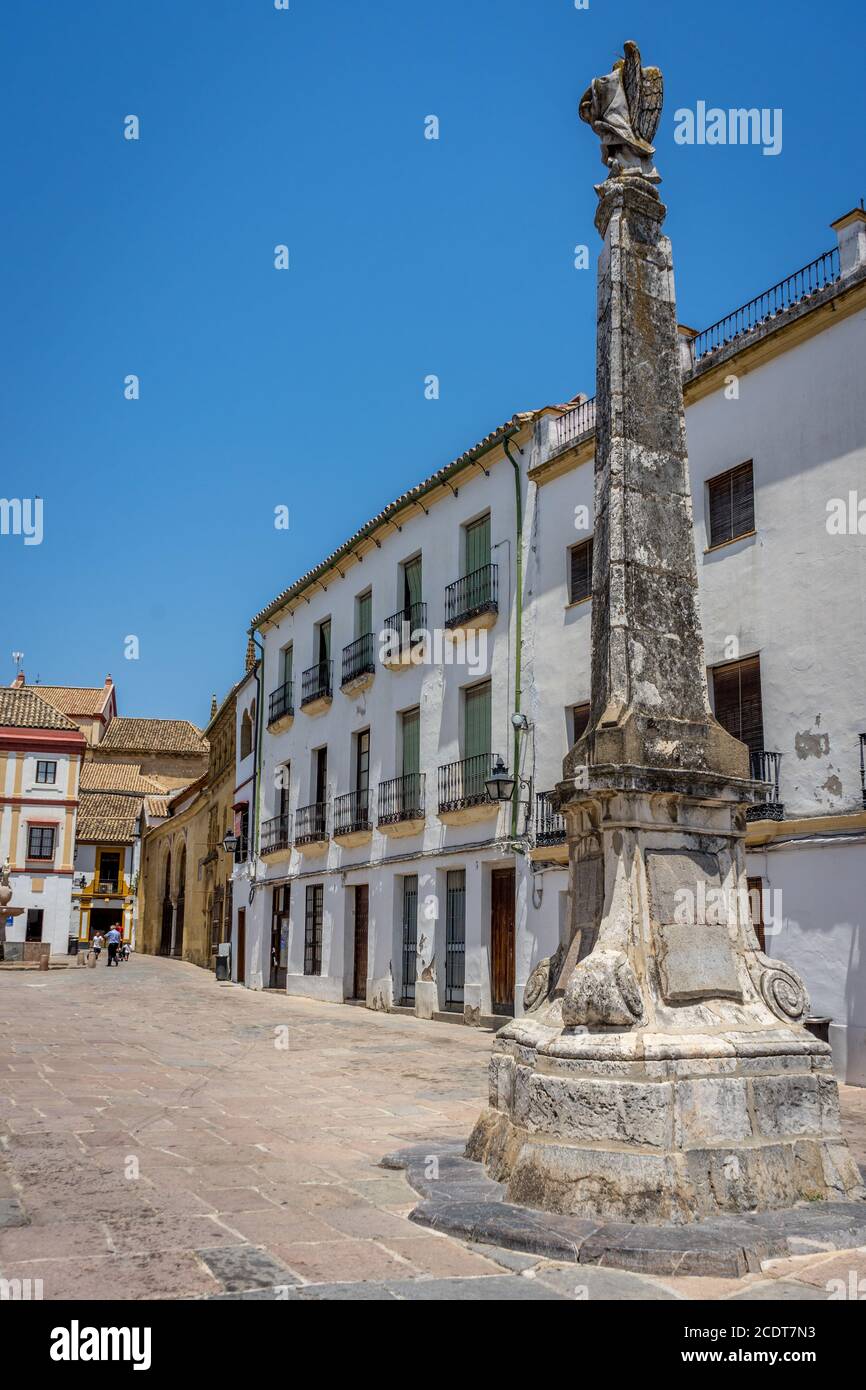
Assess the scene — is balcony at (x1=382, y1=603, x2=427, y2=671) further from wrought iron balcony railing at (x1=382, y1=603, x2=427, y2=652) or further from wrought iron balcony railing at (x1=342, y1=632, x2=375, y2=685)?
wrought iron balcony railing at (x1=342, y1=632, x2=375, y2=685)

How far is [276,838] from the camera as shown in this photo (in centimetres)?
2583

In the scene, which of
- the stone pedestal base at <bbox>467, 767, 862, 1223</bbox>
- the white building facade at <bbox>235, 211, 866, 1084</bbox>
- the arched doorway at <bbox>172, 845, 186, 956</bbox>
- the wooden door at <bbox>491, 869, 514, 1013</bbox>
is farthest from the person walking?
the stone pedestal base at <bbox>467, 767, 862, 1223</bbox>

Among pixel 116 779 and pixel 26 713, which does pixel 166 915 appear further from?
pixel 116 779

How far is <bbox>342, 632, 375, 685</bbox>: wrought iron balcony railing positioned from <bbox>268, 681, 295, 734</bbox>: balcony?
3.18 meters

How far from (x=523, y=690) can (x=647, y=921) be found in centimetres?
1161

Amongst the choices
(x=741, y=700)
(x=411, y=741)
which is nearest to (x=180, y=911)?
(x=411, y=741)

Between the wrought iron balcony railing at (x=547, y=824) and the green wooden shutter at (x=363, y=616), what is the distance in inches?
266

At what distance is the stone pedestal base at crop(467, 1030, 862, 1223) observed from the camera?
4.62 m

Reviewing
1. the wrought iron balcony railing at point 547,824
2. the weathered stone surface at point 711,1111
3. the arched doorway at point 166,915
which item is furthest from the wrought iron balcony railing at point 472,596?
the arched doorway at point 166,915

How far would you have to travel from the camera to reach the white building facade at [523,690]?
11.9m

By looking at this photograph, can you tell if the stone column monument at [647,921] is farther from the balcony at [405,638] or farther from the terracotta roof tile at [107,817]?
the terracotta roof tile at [107,817]

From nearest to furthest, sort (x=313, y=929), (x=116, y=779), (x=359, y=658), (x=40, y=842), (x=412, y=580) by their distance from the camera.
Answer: (x=412, y=580) < (x=359, y=658) < (x=313, y=929) < (x=40, y=842) < (x=116, y=779)

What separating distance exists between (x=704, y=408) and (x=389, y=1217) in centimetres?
1118
